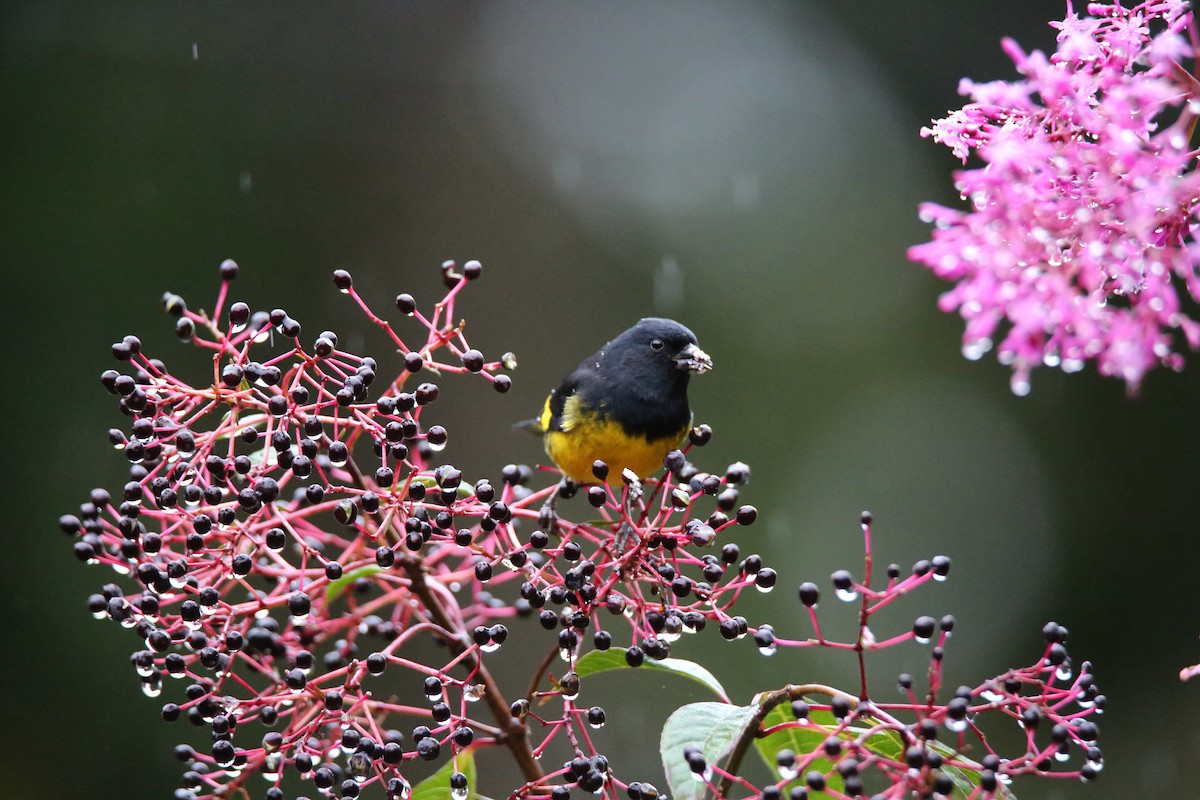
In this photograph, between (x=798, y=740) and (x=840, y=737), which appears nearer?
(x=840, y=737)

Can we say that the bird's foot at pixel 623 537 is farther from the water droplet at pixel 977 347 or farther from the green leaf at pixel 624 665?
the water droplet at pixel 977 347

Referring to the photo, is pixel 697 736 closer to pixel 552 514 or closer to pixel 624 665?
pixel 624 665

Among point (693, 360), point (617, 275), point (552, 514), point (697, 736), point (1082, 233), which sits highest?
point (617, 275)

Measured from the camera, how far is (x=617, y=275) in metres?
6.96

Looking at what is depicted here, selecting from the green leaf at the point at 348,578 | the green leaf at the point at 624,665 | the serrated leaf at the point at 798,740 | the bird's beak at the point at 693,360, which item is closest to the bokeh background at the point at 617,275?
the bird's beak at the point at 693,360

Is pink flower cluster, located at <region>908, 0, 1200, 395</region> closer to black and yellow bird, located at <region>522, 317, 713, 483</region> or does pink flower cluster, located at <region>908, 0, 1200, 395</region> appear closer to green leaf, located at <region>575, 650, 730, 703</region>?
green leaf, located at <region>575, 650, 730, 703</region>

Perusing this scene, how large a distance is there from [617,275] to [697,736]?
572 cm

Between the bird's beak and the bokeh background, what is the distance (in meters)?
3.20

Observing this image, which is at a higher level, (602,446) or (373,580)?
(602,446)

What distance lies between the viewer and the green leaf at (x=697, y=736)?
4.31ft

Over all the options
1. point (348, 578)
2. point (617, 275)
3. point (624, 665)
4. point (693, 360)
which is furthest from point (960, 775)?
point (617, 275)

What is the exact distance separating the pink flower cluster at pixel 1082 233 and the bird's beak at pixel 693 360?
151 cm

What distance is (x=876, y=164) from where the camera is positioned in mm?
7055

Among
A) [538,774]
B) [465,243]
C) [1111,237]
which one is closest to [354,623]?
[538,774]
